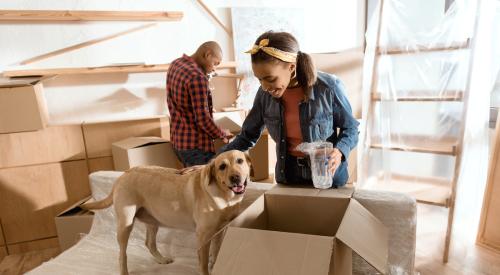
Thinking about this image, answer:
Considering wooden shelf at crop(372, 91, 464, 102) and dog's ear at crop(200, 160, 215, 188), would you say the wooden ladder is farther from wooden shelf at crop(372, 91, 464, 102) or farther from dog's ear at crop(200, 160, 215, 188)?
dog's ear at crop(200, 160, 215, 188)

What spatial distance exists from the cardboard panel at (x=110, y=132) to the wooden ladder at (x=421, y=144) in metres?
1.63

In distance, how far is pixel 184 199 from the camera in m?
1.27

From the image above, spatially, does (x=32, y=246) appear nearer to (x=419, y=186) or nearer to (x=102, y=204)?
(x=102, y=204)

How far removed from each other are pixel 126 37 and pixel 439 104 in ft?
7.88

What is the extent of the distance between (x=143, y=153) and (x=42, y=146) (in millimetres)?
808

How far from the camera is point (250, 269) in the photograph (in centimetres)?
81

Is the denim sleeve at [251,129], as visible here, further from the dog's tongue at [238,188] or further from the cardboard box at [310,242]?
the cardboard box at [310,242]

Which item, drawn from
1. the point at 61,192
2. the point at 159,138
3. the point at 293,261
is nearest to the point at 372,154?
the point at 159,138

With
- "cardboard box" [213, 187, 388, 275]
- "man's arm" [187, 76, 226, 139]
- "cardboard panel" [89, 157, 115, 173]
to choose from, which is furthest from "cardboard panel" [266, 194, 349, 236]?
"cardboard panel" [89, 157, 115, 173]

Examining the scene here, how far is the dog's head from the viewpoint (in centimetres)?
115

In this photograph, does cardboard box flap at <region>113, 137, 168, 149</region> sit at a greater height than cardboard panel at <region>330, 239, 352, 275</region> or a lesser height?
greater

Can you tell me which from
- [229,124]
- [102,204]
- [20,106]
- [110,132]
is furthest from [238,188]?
[20,106]

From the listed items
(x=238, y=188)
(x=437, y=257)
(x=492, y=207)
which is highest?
(x=238, y=188)

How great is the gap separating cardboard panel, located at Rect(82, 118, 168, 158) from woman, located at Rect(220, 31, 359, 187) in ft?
4.35
